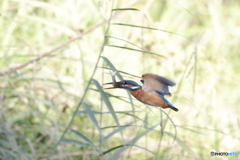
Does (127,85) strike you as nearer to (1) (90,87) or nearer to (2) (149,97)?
(2) (149,97)

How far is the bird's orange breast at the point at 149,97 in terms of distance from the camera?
140 centimetres

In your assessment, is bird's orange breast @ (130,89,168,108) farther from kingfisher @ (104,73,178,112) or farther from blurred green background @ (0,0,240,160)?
blurred green background @ (0,0,240,160)

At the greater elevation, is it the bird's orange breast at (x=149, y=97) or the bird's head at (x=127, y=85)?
the bird's head at (x=127, y=85)

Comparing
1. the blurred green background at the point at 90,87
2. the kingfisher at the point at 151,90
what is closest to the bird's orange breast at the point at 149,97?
the kingfisher at the point at 151,90

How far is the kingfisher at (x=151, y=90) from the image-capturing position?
1.39 meters

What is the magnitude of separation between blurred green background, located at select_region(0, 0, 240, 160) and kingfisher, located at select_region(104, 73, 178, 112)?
2.27 ft

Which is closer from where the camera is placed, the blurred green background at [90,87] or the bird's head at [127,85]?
the bird's head at [127,85]

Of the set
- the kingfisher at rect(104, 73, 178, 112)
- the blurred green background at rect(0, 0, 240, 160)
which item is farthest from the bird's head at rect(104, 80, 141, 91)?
the blurred green background at rect(0, 0, 240, 160)

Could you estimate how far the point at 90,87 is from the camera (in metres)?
2.93

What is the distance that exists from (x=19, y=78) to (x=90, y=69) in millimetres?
543

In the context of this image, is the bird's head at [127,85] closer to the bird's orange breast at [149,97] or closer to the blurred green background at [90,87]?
the bird's orange breast at [149,97]

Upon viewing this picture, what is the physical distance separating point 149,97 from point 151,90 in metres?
0.04

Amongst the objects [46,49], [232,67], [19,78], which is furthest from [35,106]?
[232,67]

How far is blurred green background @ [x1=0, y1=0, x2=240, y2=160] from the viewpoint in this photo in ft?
8.07
